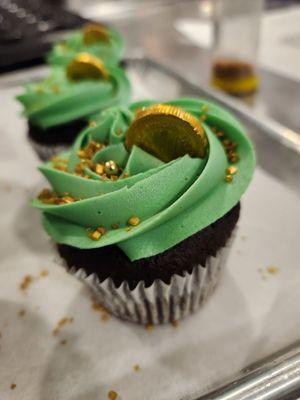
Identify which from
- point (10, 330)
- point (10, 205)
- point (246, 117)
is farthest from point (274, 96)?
point (10, 330)

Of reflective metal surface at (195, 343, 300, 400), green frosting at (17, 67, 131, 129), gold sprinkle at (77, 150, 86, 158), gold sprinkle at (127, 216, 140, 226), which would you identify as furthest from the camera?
green frosting at (17, 67, 131, 129)

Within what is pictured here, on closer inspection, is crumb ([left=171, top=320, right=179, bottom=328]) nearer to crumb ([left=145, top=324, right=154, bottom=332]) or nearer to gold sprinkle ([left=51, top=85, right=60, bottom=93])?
crumb ([left=145, top=324, right=154, bottom=332])

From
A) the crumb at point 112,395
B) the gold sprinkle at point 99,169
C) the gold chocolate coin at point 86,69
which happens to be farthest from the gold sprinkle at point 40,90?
the crumb at point 112,395

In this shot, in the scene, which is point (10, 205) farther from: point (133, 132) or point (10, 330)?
point (133, 132)

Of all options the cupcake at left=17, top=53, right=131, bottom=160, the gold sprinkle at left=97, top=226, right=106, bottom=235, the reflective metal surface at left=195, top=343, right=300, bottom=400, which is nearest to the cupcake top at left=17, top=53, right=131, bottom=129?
the cupcake at left=17, top=53, right=131, bottom=160

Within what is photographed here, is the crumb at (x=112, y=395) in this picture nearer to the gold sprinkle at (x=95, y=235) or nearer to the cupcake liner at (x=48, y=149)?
the gold sprinkle at (x=95, y=235)

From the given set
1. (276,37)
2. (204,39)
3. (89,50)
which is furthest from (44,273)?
(276,37)

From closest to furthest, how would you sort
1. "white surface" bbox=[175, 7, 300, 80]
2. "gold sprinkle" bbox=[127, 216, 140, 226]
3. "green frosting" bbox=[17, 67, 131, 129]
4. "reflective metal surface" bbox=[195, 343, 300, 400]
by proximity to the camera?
"reflective metal surface" bbox=[195, 343, 300, 400]
"gold sprinkle" bbox=[127, 216, 140, 226]
"green frosting" bbox=[17, 67, 131, 129]
"white surface" bbox=[175, 7, 300, 80]
